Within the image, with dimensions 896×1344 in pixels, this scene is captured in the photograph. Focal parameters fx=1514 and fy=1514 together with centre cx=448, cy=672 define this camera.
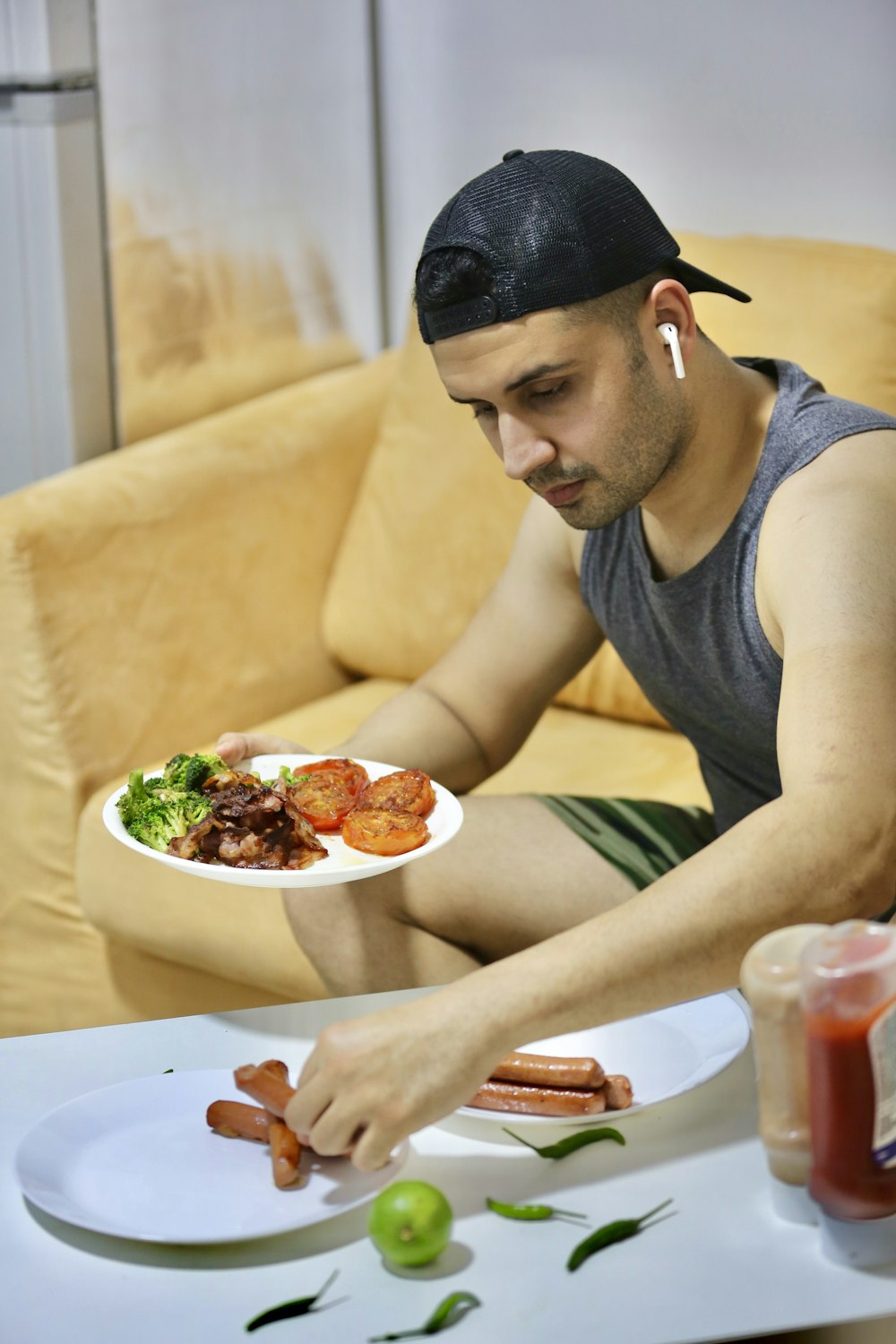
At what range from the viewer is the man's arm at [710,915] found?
0.97 m

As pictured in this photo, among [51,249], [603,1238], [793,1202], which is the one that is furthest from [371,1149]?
[51,249]

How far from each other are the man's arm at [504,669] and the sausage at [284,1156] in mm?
687

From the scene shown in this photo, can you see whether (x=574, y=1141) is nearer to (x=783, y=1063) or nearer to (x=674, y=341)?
(x=783, y=1063)

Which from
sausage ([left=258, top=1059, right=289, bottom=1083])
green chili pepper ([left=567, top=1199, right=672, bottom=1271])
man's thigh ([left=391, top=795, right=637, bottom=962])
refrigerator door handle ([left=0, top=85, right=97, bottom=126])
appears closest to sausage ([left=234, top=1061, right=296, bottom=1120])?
Result: sausage ([left=258, top=1059, right=289, bottom=1083])

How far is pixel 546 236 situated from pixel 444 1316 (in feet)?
2.77

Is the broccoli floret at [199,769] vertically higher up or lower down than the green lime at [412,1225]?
higher up

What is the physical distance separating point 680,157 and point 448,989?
1.86 metres

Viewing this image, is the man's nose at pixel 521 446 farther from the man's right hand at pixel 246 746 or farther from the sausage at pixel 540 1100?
the sausage at pixel 540 1100

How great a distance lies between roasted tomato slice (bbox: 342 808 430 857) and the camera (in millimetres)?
1202

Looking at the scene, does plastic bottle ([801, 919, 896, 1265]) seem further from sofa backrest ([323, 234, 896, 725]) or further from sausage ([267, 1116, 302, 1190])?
sofa backrest ([323, 234, 896, 725])

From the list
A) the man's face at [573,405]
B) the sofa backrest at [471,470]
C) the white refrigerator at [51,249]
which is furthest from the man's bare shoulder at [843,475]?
the white refrigerator at [51,249]

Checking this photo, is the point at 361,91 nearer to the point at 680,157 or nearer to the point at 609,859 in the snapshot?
the point at 680,157

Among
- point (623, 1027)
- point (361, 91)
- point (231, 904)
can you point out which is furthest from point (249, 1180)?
point (361, 91)

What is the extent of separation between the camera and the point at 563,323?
4.21ft
